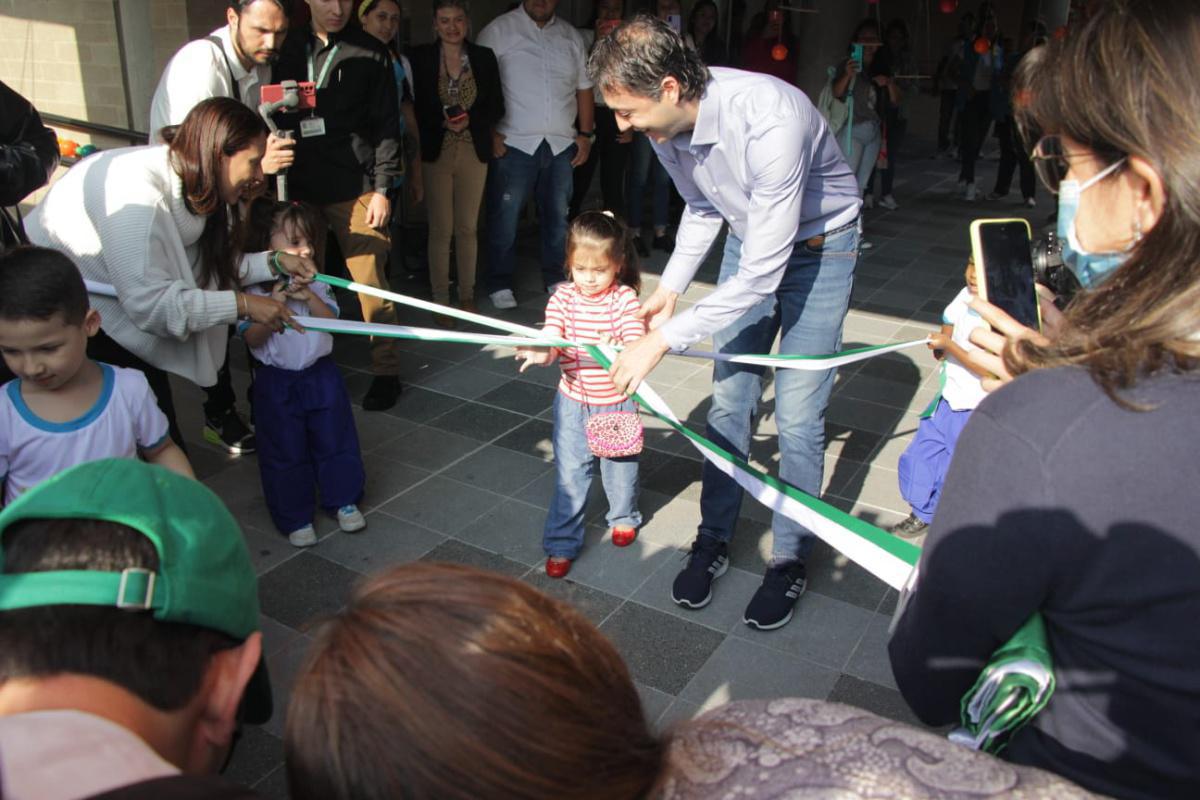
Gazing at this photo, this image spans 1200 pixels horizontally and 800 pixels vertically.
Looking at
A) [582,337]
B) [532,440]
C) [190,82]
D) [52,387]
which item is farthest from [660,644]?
[190,82]

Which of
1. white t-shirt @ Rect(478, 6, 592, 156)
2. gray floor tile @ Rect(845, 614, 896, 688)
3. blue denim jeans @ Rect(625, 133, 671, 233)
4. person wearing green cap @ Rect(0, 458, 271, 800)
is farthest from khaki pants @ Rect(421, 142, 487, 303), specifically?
person wearing green cap @ Rect(0, 458, 271, 800)

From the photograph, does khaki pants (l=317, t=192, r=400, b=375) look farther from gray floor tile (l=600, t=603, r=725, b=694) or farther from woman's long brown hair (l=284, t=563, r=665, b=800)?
woman's long brown hair (l=284, t=563, r=665, b=800)

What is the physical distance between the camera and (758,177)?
9.25 feet

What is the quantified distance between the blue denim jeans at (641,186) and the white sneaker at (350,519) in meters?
5.00

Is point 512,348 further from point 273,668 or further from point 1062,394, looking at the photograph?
point 1062,394

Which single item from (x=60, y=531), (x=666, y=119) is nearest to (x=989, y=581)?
(x=60, y=531)

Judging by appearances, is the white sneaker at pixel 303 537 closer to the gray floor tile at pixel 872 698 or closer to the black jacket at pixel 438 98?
the gray floor tile at pixel 872 698

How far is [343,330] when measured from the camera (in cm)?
342

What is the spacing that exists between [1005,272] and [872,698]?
5.15 ft

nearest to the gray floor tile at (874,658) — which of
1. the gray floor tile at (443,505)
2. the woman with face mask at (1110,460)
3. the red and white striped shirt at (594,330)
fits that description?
the red and white striped shirt at (594,330)

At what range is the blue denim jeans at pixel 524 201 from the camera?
6652mm

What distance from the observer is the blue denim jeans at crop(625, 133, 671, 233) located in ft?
27.0

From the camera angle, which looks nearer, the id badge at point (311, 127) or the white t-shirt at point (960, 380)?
the white t-shirt at point (960, 380)

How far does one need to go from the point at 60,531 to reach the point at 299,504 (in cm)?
265
